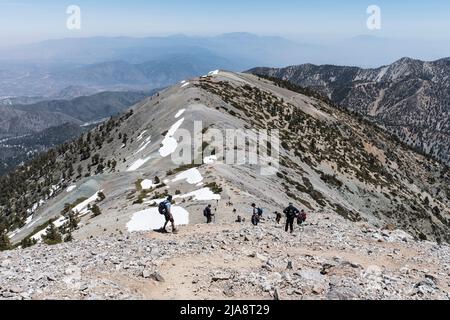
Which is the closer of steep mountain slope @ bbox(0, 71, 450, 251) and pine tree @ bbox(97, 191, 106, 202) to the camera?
steep mountain slope @ bbox(0, 71, 450, 251)

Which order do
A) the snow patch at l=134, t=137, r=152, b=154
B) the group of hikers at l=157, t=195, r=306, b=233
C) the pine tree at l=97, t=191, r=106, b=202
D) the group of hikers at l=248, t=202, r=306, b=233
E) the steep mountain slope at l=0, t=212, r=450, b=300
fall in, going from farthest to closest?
the snow patch at l=134, t=137, r=152, b=154, the pine tree at l=97, t=191, r=106, b=202, the group of hikers at l=248, t=202, r=306, b=233, the group of hikers at l=157, t=195, r=306, b=233, the steep mountain slope at l=0, t=212, r=450, b=300

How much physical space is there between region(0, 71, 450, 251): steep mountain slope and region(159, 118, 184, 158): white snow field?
1.04 feet

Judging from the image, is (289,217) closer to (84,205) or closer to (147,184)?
(147,184)

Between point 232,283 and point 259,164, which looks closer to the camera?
point 232,283

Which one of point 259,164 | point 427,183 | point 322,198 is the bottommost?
point 427,183

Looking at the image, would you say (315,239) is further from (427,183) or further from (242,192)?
(427,183)

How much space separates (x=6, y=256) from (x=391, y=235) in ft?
77.4

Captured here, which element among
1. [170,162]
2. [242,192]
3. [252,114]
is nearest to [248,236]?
[242,192]

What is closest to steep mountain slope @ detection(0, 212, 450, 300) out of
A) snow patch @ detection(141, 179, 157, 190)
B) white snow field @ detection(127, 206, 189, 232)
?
white snow field @ detection(127, 206, 189, 232)

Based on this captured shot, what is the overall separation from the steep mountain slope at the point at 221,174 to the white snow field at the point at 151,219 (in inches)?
3.7

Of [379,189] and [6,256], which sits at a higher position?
[6,256]

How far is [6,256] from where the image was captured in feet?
76.4

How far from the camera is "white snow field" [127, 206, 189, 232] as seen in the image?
32906mm

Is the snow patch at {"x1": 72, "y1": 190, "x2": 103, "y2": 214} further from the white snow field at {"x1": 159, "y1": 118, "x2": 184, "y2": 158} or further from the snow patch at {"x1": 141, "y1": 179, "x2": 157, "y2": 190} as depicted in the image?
A: the white snow field at {"x1": 159, "y1": 118, "x2": 184, "y2": 158}
